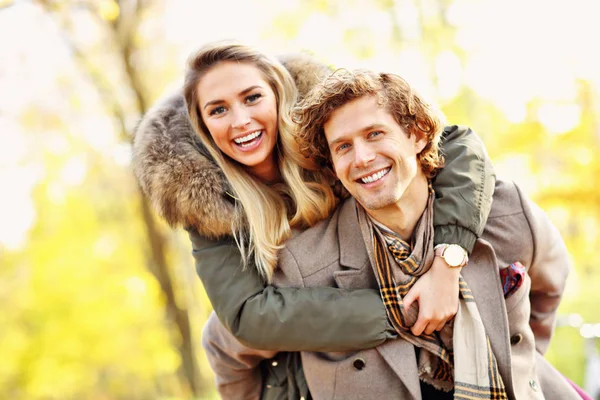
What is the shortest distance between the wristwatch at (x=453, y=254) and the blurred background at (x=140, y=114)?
429 cm

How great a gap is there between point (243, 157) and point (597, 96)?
7268 mm

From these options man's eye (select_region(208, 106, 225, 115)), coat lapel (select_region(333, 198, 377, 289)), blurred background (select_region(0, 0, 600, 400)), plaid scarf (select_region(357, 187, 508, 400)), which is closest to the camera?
plaid scarf (select_region(357, 187, 508, 400))

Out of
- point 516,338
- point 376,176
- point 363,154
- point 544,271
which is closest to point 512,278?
point 516,338

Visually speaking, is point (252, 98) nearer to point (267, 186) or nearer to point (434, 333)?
point (267, 186)

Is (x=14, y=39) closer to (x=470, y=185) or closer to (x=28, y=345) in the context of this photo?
(x=28, y=345)

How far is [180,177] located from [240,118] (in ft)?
1.46

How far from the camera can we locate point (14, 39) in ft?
30.4

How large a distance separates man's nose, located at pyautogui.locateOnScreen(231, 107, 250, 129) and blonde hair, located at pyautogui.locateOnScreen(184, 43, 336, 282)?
0.67 feet

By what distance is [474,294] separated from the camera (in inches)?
101

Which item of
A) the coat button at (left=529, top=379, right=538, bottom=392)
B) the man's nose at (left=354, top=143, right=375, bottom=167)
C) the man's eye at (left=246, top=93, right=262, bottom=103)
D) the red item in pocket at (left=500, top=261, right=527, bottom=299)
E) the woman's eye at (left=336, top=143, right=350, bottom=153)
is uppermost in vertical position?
the man's eye at (left=246, top=93, right=262, bottom=103)

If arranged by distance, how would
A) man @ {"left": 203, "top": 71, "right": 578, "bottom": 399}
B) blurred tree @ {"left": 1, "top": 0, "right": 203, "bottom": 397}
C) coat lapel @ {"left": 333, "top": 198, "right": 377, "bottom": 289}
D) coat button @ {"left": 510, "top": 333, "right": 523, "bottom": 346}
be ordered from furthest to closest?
blurred tree @ {"left": 1, "top": 0, "right": 203, "bottom": 397} < coat lapel @ {"left": 333, "top": 198, "right": 377, "bottom": 289} < coat button @ {"left": 510, "top": 333, "right": 523, "bottom": 346} < man @ {"left": 203, "top": 71, "right": 578, "bottom": 399}

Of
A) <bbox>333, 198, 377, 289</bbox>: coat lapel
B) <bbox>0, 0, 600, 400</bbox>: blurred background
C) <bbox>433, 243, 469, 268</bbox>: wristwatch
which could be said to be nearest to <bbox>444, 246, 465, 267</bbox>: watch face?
<bbox>433, 243, 469, 268</bbox>: wristwatch

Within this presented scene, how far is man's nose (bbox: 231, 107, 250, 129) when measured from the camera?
115 inches

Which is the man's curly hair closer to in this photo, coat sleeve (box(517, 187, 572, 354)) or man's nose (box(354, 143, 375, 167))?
man's nose (box(354, 143, 375, 167))
